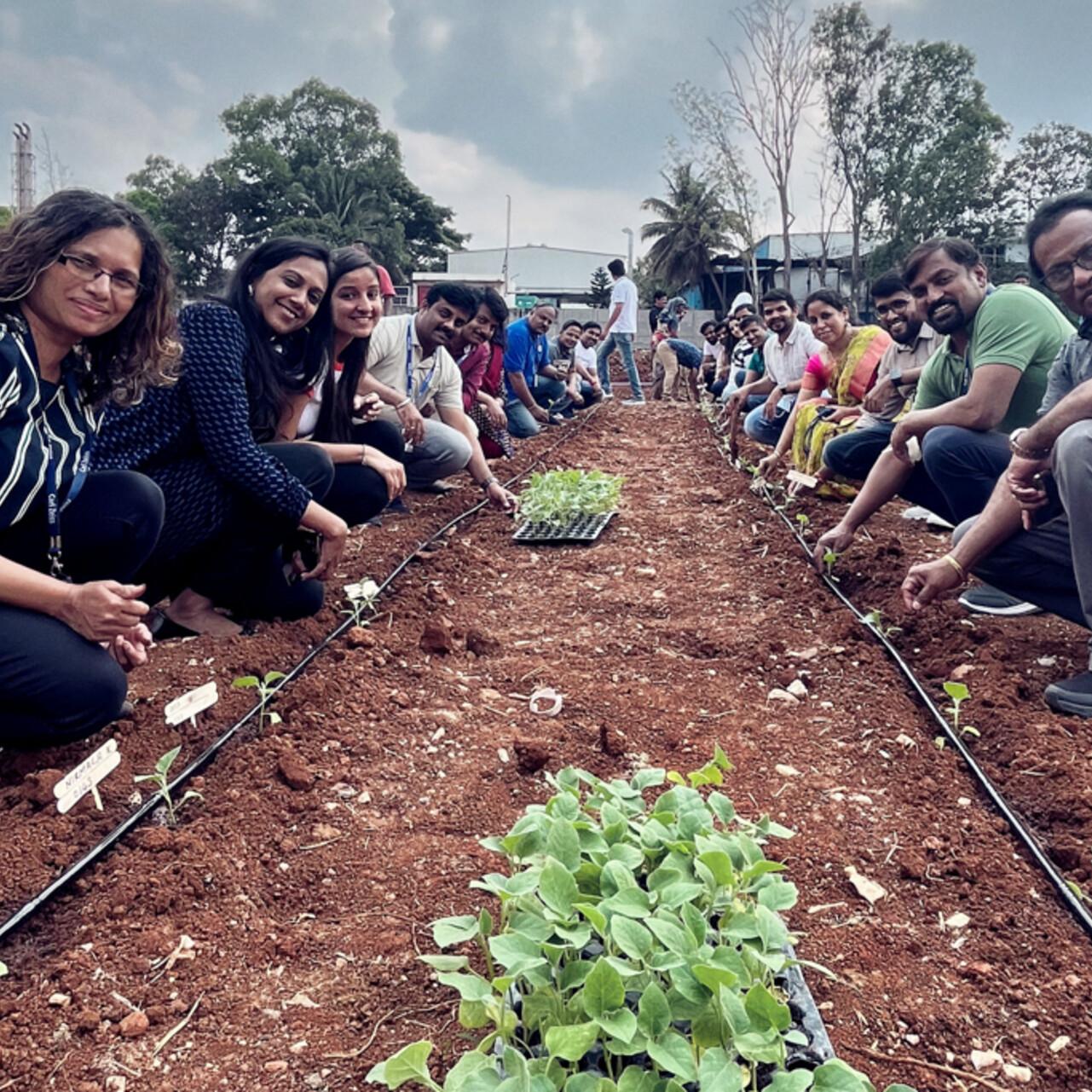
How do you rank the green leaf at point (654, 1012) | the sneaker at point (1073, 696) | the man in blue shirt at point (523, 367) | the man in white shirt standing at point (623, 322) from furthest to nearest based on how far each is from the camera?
the man in white shirt standing at point (623, 322), the man in blue shirt at point (523, 367), the sneaker at point (1073, 696), the green leaf at point (654, 1012)

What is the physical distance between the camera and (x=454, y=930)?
1238mm

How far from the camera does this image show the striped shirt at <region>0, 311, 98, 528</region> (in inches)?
74.9

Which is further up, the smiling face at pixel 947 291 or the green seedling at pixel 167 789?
the smiling face at pixel 947 291

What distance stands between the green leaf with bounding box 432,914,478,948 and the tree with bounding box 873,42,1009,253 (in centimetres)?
2618

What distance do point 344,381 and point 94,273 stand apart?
1.48 m

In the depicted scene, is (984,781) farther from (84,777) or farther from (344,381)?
(344,381)

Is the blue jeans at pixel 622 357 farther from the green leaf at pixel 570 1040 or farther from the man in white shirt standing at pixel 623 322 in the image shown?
the green leaf at pixel 570 1040

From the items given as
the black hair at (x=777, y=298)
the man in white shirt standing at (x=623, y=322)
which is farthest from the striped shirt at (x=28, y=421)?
the man in white shirt standing at (x=623, y=322)

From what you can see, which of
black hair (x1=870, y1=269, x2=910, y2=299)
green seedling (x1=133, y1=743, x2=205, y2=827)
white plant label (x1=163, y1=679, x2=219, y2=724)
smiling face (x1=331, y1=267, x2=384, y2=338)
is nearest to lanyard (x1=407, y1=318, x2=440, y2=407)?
smiling face (x1=331, y1=267, x2=384, y2=338)

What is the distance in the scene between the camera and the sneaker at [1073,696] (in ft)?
7.47

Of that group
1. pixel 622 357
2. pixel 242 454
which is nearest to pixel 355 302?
pixel 242 454

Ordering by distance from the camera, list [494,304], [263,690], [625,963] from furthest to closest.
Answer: [494,304] < [263,690] < [625,963]

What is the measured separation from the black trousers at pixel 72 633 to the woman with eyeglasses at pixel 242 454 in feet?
0.84

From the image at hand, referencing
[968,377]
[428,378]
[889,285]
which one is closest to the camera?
[968,377]
